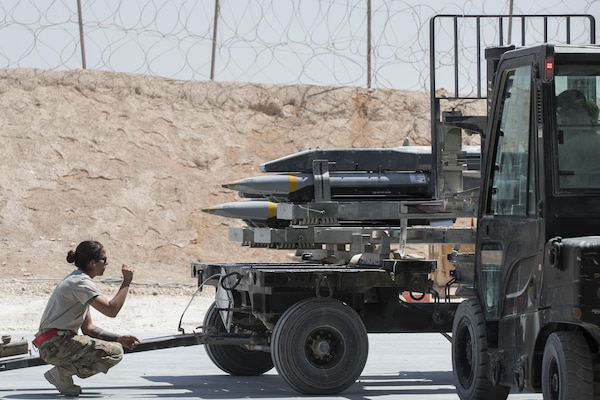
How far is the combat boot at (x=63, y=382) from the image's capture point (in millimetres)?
10914

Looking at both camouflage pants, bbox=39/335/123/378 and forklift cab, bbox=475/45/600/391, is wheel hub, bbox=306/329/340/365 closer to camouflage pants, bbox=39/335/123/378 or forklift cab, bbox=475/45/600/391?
camouflage pants, bbox=39/335/123/378

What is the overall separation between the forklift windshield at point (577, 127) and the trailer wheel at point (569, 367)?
943 millimetres

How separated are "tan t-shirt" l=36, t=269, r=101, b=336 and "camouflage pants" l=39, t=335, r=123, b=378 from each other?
12 cm

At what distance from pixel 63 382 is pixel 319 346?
2.26 m

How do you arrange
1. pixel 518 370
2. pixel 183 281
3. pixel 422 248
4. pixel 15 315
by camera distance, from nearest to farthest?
pixel 518 370 → pixel 15 315 → pixel 183 281 → pixel 422 248

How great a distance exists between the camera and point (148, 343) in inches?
447

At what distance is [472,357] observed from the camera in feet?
29.9

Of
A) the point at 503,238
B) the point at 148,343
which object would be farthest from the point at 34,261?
the point at 503,238

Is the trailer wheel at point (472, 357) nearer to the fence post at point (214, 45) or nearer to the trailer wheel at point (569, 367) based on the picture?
the trailer wheel at point (569, 367)

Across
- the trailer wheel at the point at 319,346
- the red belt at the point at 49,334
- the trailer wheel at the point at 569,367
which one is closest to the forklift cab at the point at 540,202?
the trailer wheel at the point at 569,367

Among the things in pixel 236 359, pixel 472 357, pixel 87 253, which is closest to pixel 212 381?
pixel 236 359

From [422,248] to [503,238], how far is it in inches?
846

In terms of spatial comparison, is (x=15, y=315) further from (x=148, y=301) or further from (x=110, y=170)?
(x=110, y=170)

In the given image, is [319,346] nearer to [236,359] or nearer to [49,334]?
[236,359]
